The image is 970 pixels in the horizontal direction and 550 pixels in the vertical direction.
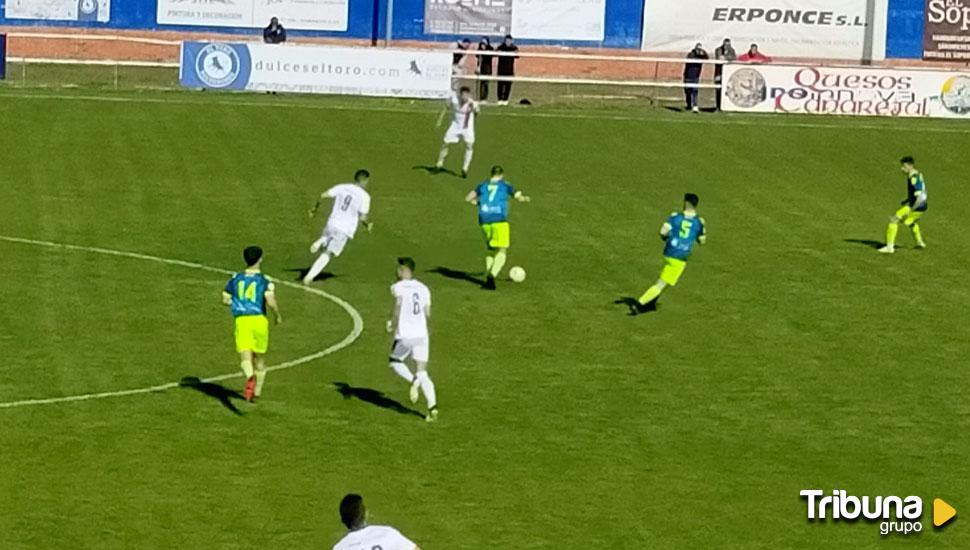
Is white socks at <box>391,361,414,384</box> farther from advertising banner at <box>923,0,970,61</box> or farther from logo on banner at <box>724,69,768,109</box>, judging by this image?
advertising banner at <box>923,0,970,61</box>

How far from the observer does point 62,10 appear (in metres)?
71.8

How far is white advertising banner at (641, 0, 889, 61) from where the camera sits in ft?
244

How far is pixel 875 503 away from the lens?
22578 millimetres

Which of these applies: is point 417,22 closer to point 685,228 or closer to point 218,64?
point 218,64

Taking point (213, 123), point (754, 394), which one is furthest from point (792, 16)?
point (754, 394)

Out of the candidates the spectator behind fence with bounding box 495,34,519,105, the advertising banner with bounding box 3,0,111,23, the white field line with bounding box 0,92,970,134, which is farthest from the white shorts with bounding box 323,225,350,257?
the advertising banner with bounding box 3,0,111,23

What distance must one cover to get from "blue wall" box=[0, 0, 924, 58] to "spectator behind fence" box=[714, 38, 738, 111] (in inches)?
197

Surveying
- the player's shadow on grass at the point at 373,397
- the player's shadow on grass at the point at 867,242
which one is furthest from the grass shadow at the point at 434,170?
the player's shadow on grass at the point at 373,397

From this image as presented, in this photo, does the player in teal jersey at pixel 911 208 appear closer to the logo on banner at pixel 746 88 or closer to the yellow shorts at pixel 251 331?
the yellow shorts at pixel 251 331

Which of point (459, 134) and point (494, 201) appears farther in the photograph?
point (459, 134)

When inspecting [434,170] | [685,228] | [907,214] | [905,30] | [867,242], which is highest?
[905,30]

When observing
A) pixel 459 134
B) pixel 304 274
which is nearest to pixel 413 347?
pixel 304 274

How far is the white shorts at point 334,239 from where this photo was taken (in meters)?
34.0

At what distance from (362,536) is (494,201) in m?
20.3
